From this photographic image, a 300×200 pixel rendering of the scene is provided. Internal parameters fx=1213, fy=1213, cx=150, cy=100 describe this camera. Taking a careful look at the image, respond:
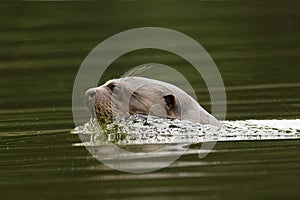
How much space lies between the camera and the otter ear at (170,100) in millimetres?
9219

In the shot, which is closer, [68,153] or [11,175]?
[11,175]

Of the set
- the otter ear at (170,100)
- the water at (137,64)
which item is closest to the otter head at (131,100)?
the otter ear at (170,100)

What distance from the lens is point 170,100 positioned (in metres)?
9.27

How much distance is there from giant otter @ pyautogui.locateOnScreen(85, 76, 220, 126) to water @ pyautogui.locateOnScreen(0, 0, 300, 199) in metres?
0.35

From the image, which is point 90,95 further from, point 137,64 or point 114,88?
point 137,64

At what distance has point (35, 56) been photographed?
14.5 m

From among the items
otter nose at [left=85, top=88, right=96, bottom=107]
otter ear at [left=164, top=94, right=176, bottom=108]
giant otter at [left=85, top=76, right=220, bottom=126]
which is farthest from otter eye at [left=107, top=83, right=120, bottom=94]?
otter ear at [left=164, top=94, right=176, bottom=108]

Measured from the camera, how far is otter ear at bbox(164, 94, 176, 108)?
9.22 meters

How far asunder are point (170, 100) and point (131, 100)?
13.2 inches

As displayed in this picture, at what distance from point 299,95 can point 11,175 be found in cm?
404

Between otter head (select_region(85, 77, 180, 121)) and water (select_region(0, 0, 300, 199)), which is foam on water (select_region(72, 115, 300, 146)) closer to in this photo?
otter head (select_region(85, 77, 180, 121))

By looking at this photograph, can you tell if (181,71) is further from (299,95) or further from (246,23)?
(246,23)

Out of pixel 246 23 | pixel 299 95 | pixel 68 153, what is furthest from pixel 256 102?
pixel 246 23

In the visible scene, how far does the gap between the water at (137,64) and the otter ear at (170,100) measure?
590 millimetres
